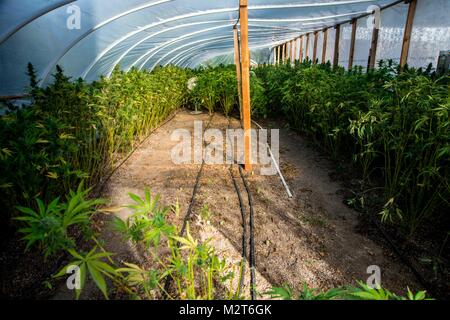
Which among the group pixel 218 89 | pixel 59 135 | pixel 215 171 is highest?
pixel 218 89

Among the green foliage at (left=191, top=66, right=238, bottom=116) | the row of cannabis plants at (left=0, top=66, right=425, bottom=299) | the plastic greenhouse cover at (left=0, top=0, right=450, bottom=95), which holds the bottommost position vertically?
the row of cannabis plants at (left=0, top=66, right=425, bottom=299)

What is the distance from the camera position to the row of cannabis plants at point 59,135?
2.13m

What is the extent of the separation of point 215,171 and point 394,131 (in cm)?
236

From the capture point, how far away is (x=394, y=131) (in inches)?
116

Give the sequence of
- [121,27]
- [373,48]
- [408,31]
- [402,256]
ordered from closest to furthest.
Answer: [402,256] → [121,27] → [408,31] → [373,48]

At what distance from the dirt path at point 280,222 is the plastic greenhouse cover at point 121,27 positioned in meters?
1.84

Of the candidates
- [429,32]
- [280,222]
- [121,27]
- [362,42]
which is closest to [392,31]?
[429,32]

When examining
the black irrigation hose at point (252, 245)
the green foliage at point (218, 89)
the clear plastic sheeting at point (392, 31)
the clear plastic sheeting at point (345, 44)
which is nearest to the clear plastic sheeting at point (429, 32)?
the clear plastic sheeting at point (392, 31)

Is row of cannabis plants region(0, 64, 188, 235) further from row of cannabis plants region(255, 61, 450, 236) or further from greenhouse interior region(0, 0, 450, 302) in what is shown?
row of cannabis plants region(255, 61, 450, 236)

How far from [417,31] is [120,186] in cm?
563

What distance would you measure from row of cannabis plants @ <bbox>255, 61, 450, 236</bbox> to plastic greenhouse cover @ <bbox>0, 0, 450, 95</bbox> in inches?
55.7

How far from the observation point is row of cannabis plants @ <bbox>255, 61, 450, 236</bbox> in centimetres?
235

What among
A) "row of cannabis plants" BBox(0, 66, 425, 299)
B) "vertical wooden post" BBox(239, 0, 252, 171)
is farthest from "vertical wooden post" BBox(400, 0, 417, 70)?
"row of cannabis plants" BBox(0, 66, 425, 299)

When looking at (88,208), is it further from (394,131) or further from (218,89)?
(218,89)
